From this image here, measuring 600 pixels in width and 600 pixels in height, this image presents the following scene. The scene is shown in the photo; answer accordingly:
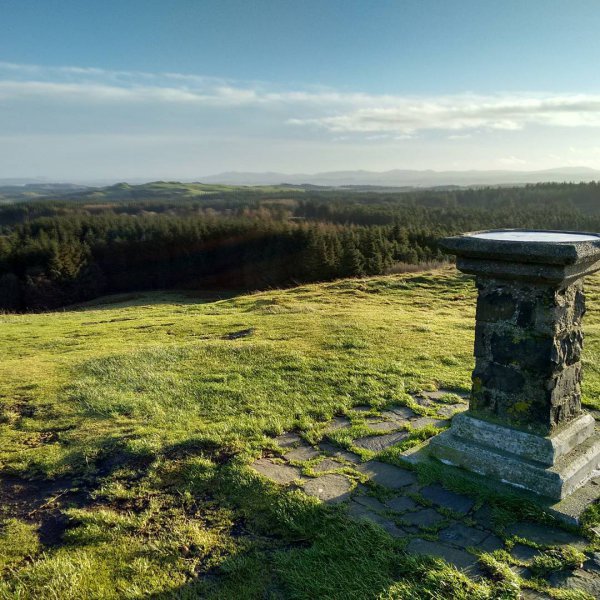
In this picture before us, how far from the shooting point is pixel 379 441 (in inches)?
229

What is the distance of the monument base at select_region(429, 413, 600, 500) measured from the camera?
453 cm

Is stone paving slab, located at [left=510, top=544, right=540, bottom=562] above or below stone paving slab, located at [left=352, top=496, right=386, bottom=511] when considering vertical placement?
above

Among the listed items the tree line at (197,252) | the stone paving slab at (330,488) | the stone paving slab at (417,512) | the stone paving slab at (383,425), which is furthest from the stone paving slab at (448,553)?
the tree line at (197,252)

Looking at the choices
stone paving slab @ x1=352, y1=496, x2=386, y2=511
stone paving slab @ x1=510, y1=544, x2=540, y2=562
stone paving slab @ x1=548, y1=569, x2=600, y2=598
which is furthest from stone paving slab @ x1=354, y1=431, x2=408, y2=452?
stone paving slab @ x1=548, y1=569, x2=600, y2=598

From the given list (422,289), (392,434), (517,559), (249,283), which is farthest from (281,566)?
(249,283)

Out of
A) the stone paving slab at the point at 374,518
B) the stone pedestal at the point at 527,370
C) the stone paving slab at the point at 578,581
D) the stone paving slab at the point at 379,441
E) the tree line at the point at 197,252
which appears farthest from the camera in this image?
the tree line at the point at 197,252

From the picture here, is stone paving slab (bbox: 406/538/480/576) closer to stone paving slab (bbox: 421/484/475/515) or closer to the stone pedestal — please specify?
stone paving slab (bbox: 421/484/475/515)

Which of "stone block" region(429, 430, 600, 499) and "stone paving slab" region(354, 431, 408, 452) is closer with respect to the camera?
"stone block" region(429, 430, 600, 499)

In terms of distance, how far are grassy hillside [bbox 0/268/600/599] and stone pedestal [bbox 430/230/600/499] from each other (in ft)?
4.73

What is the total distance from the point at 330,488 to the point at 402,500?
69 cm

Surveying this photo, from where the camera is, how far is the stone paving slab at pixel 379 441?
5668 millimetres

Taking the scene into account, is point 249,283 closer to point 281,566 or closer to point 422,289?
point 422,289

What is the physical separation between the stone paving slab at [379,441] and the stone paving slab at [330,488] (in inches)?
30.9

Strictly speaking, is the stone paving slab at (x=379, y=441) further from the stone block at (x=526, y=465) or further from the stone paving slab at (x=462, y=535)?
the stone paving slab at (x=462, y=535)
